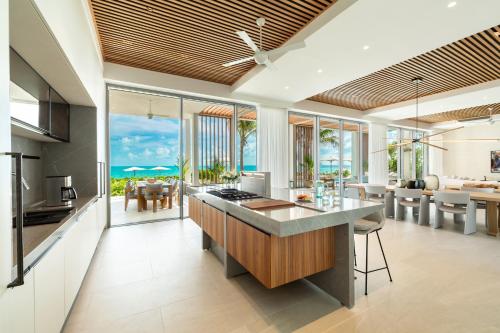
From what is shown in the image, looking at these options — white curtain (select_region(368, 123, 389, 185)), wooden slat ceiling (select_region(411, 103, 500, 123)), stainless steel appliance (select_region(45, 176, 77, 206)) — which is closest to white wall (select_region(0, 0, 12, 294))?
stainless steel appliance (select_region(45, 176, 77, 206))

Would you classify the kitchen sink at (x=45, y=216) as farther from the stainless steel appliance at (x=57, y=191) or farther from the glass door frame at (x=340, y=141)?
the glass door frame at (x=340, y=141)

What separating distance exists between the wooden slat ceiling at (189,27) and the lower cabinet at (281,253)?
2761mm

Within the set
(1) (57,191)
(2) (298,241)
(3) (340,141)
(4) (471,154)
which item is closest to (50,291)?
(1) (57,191)

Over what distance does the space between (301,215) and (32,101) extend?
2.71 meters

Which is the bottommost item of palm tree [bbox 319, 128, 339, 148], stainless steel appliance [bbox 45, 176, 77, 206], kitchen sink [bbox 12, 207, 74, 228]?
kitchen sink [bbox 12, 207, 74, 228]

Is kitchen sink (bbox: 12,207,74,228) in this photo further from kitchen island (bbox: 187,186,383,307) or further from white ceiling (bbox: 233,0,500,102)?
white ceiling (bbox: 233,0,500,102)

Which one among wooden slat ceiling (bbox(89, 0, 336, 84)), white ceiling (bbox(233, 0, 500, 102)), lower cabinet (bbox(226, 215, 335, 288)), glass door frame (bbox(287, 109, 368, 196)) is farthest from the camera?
glass door frame (bbox(287, 109, 368, 196))

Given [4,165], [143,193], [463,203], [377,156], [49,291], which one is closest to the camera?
[4,165]

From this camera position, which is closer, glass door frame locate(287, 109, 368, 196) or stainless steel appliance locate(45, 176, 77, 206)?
stainless steel appliance locate(45, 176, 77, 206)

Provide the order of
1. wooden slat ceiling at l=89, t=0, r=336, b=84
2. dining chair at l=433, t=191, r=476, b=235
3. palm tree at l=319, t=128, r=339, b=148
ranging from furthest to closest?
1. palm tree at l=319, t=128, r=339, b=148
2. dining chair at l=433, t=191, r=476, b=235
3. wooden slat ceiling at l=89, t=0, r=336, b=84

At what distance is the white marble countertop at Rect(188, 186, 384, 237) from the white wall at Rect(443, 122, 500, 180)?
11154 mm

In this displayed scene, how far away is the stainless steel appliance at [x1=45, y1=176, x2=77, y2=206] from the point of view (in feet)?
8.18

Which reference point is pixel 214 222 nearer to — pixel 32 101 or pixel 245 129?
pixel 32 101

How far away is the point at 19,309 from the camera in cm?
106
